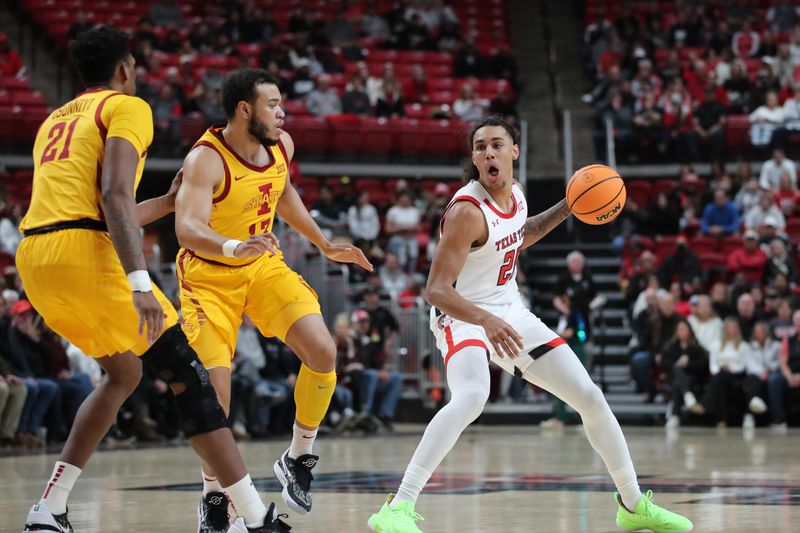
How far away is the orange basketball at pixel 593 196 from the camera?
6.51 m

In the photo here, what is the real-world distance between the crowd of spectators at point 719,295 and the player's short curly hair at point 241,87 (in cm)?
1072

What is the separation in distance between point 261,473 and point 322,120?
12512 millimetres

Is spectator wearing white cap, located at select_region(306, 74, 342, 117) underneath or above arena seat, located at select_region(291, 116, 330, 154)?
above

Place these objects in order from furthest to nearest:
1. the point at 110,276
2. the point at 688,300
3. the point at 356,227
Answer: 1. the point at 356,227
2. the point at 688,300
3. the point at 110,276

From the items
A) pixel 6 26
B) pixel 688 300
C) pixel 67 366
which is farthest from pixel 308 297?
pixel 6 26

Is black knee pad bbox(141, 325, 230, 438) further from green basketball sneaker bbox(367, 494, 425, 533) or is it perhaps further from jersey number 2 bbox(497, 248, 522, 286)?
jersey number 2 bbox(497, 248, 522, 286)

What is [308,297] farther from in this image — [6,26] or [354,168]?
[6,26]

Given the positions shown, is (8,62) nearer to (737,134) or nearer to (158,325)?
(737,134)

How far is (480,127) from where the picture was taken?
6297mm

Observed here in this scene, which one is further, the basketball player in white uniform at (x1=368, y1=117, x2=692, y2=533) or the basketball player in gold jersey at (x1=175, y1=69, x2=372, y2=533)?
the basketball player in gold jersey at (x1=175, y1=69, x2=372, y2=533)

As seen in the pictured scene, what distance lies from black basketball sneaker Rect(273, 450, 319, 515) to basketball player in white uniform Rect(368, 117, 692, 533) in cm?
69

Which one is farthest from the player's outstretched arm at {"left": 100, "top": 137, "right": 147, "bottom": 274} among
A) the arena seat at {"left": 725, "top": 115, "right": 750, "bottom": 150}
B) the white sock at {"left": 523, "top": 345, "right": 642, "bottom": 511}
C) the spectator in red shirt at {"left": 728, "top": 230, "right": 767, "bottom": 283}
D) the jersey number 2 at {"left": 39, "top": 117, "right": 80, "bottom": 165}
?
the arena seat at {"left": 725, "top": 115, "right": 750, "bottom": 150}

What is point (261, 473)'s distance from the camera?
943 cm

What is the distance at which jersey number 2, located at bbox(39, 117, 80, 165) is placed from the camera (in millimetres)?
5414
